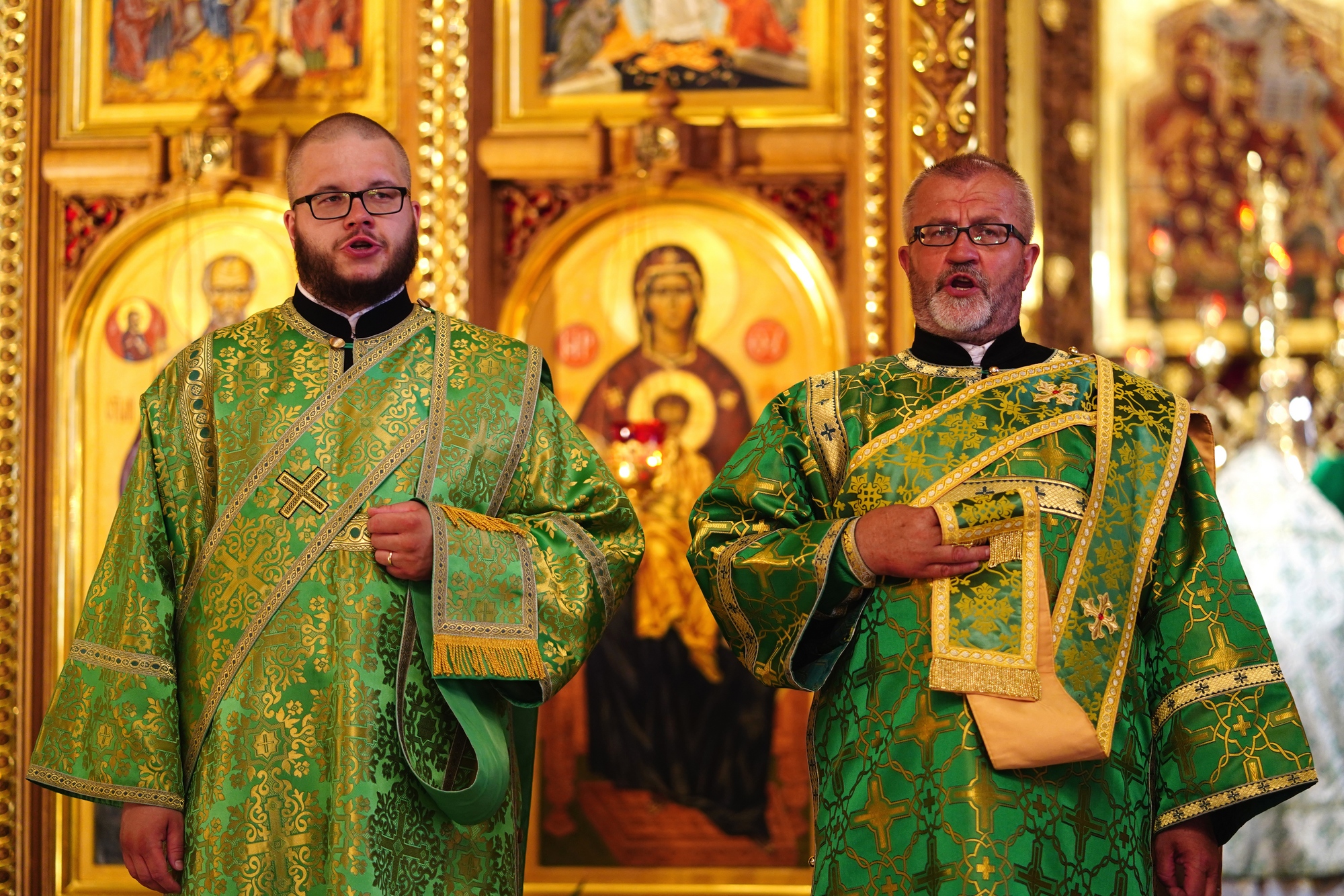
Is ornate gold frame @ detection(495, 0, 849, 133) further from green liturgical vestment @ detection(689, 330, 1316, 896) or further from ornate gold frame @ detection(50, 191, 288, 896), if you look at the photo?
green liturgical vestment @ detection(689, 330, 1316, 896)

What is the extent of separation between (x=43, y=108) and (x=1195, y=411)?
13.4ft

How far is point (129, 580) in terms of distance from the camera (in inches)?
112

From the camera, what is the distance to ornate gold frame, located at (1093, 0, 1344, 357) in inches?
280

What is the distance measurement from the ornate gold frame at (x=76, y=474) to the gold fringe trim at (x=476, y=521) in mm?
2851

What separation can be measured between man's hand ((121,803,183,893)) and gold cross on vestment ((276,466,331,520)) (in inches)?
22.1

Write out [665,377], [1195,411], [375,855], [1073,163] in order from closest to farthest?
1. [375,855]
2. [1195,411]
3. [665,377]
4. [1073,163]

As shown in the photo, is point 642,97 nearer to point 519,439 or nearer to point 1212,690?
point 519,439

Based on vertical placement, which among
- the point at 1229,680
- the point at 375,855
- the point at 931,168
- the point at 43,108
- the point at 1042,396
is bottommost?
the point at 375,855

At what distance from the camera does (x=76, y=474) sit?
17.5 feet

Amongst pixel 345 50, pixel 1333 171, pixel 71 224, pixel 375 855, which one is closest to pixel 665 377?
pixel 345 50

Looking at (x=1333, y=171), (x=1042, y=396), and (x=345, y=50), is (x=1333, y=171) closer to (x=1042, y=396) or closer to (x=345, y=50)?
(x=345, y=50)

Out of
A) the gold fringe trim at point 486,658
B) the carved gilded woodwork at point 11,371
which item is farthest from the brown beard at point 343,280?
the carved gilded woodwork at point 11,371

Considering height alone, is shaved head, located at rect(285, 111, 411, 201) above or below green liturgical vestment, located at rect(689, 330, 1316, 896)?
above

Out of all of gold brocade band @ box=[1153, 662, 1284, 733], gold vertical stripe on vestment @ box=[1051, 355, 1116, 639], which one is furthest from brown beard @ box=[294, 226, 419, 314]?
gold brocade band @ box=[1153, 662, 1284, 733]
